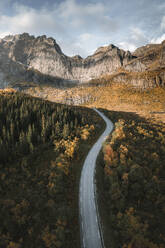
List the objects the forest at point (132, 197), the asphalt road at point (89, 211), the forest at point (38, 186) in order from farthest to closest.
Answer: the forest at point (38, 186), the asphalt road at point (89, 211), the forest at point (132, 197)

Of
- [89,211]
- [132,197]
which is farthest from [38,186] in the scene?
[132,197]

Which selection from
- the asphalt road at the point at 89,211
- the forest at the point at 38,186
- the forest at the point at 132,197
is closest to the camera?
the forest at the point at 132,197

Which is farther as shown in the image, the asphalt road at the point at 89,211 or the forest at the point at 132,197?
the asphalt road at the point at 89,211

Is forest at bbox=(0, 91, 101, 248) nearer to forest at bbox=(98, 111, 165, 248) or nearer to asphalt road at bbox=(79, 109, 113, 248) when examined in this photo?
asphalt road at bbox=(79, 109, 113, 248)

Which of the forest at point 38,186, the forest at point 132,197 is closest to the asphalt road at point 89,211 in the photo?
the forest at point 132,197

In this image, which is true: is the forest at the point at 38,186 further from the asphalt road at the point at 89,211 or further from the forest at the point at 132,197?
the forest at the point at 132,197

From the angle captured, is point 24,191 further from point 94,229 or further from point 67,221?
point 94,229

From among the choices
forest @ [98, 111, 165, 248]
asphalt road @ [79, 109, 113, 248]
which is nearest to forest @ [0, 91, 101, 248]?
asphalt road @ [79, 109, 113, 248]
